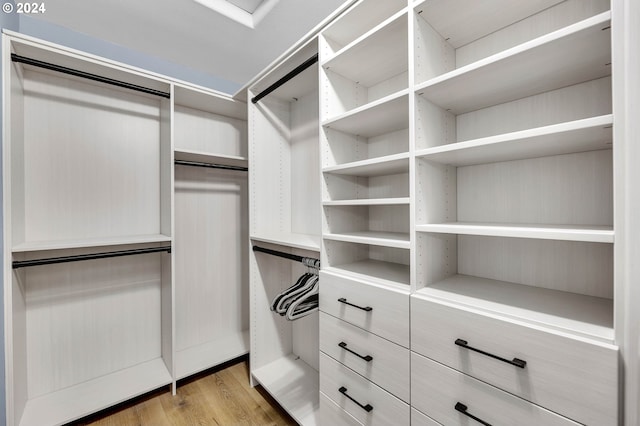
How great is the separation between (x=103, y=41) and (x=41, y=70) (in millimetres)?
575

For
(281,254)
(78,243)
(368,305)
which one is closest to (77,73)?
(78,243)

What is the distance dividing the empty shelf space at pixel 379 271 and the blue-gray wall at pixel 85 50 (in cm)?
178

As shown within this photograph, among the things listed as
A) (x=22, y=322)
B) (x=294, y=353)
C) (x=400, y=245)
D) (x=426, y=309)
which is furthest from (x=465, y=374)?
(x=22, y=322)

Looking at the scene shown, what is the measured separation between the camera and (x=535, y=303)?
91cm

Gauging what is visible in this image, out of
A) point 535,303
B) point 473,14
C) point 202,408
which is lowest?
point 202,408

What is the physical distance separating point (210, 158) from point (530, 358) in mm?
2225

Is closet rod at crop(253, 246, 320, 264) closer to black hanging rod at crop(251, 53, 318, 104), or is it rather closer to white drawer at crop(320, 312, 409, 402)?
white drawer at crop(320, 312, 409, 402)

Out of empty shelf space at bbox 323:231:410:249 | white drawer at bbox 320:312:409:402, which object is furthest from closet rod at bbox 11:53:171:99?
white drawer at bbox 320:312:409:402

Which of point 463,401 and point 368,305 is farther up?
point 368,305

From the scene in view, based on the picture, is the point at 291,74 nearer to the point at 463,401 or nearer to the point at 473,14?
the point at 473,14

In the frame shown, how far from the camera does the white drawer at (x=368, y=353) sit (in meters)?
1.09

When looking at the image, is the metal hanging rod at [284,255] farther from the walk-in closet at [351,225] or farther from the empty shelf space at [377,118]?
the empty shelf space at [377,118]

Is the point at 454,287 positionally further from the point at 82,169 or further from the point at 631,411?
the point at 82,169

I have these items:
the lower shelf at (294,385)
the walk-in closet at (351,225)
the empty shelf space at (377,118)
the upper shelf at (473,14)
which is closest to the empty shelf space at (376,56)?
the walk-in closet at (351,225)
